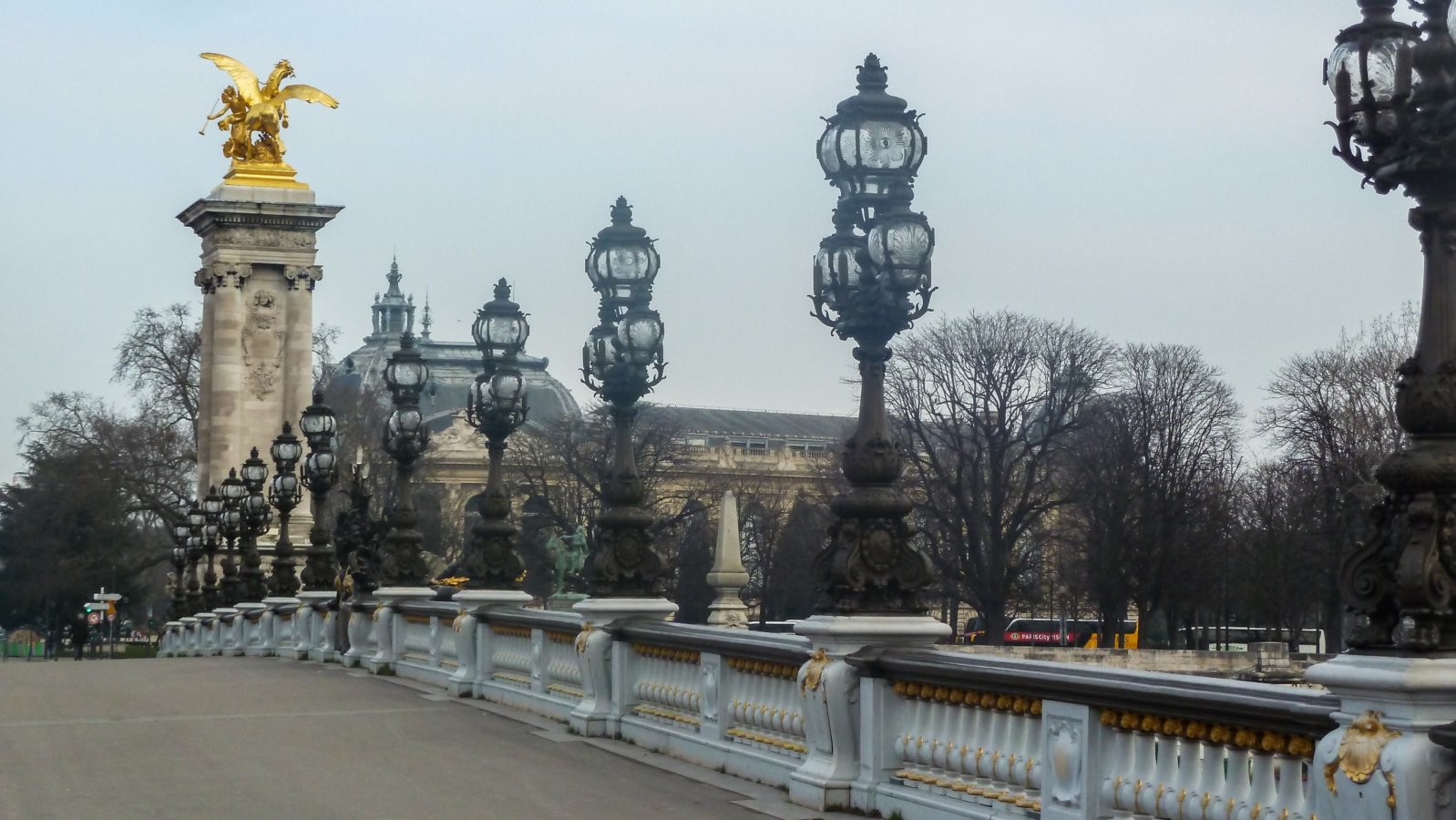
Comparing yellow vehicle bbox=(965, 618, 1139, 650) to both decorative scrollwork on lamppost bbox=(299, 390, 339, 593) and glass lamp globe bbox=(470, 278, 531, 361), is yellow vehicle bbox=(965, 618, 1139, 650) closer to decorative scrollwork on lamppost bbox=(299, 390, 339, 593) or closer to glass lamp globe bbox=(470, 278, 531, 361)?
decorative scrollwork on lamppost bbox=(299, 390, 339, 593)

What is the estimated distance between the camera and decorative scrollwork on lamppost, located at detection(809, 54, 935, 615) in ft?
43.0

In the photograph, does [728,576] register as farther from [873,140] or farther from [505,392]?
[873,140]

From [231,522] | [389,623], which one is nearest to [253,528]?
[231,522]

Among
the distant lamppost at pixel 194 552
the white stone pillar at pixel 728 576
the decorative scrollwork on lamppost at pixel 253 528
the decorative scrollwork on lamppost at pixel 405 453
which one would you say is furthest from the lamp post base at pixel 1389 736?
the distant lamppost at pixel 194 552

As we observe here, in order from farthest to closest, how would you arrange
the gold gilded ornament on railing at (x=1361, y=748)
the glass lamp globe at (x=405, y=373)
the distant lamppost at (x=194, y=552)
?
the distant lamppost at (x=194, y=552) < the glass lamp globe at (x=405, y=373) < the gold gilded ornament on railing at (x=1361, y=748)

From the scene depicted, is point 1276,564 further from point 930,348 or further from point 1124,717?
point 1124,717

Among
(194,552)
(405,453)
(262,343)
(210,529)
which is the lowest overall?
(194,552)

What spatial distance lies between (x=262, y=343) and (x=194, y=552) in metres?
9.19

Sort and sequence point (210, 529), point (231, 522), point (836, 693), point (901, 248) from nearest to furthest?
point (836, 693)
point (901, 248)
point (231, 522)
point (210, 529)

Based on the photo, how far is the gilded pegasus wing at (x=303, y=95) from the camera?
235 feet

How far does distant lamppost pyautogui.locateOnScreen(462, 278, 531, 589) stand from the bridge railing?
2.44 m

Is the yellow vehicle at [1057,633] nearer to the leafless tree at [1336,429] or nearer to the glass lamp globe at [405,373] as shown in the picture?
the leafless tree at [1336,429]

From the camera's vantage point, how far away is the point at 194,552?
62781mm

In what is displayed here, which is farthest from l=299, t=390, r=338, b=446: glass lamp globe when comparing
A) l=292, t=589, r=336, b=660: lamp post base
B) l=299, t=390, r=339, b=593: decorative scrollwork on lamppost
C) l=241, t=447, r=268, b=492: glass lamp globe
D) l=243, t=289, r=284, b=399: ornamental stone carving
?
l=243, t=289, r=284, b=399: ornamental stone carving
